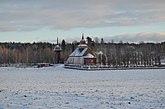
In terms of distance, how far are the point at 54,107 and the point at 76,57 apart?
87926 mm

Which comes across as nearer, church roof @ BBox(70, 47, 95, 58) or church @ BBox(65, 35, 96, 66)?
church @ BBox(65, 35, 96, 66)

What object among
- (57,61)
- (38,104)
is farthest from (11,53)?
(38,104)

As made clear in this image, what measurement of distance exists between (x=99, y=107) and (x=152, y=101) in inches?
122

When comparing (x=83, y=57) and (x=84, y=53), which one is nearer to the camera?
(x=83, y=57)

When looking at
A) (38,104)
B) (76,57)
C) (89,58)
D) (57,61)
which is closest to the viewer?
(38,104)

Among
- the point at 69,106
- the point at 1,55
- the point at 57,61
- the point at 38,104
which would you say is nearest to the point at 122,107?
the point at 69,106

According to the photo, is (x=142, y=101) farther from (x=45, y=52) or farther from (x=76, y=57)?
(x=45, y=52)

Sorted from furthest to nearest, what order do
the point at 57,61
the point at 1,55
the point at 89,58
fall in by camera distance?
the point at 1,55, the point at 57,61, the point at 89,58

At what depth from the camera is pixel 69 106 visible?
14.9 m

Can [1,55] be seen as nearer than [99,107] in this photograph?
No

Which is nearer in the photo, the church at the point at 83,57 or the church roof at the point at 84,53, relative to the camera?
the church at the point at 83,57

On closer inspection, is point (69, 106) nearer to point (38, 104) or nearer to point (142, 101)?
point (38, 104)

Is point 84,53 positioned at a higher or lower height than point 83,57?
higher

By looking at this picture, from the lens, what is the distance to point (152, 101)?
16.2m
